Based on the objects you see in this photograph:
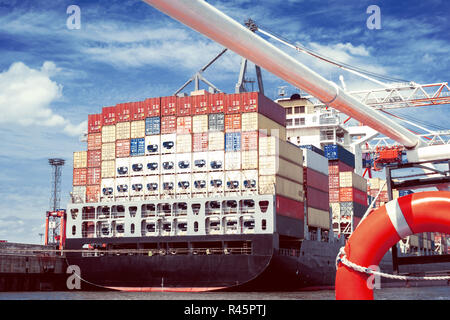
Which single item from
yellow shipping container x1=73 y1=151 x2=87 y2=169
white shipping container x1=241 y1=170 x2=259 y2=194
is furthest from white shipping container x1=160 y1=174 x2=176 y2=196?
yellow shipping container x1=73 y1=151 x2=87 y2=169

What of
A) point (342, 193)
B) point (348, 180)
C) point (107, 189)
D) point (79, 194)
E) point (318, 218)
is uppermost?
point (348, 180)

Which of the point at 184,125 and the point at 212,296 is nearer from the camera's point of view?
the point at 212,296

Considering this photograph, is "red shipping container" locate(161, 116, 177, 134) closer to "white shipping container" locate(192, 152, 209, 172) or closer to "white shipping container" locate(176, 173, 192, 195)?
"white shipping container" locate(192, 152, 209, 172)

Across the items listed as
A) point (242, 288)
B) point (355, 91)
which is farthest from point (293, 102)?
point (242, 288)

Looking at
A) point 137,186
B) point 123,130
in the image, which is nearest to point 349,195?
point 137,186

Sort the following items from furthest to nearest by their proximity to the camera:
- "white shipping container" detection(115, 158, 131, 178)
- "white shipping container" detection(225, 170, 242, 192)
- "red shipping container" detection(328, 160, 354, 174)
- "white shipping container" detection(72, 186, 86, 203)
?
"red shipping container" detection(328, 160, 354, 174)
"white shipping container" detection(72, 186, 86, 203)
"white shipping container" detection(115, 158, 131, 178)
"white shipping container" detection(225, 170, 242, 192)

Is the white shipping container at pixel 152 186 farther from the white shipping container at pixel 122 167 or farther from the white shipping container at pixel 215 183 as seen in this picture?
the white shipping container at pixel 215 183

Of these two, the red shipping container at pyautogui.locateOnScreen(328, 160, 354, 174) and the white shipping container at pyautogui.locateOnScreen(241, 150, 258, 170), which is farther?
the red shipping container at pyautogui.locateOnScreen(328, 160, 354, 174)

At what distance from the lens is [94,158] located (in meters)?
43.3

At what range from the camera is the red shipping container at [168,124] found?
133 feet

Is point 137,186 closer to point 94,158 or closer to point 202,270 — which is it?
point 94,158

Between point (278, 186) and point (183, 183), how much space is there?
6.41m

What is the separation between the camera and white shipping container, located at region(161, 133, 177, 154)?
40406 millimetres

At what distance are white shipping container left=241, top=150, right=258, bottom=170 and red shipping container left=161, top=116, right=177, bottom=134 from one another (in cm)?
527
